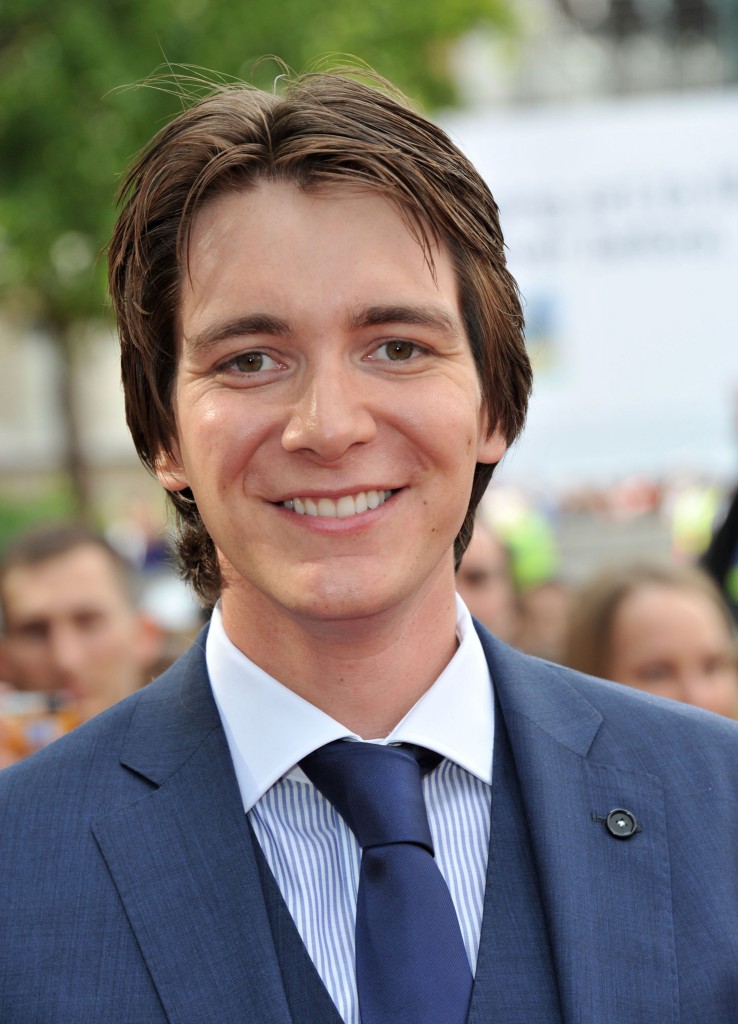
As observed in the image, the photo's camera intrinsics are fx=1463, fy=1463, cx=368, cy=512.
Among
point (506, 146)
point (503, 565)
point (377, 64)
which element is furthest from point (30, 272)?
point (503, 565)

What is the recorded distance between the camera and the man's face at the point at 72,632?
481cm

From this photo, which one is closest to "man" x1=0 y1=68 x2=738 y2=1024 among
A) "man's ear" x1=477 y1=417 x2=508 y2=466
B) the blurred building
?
"man's ear" x1=477 y1=417 x2=508 y2=466

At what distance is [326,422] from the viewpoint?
198cm

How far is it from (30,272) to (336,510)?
12267mm

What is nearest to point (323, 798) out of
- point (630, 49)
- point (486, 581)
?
point (486, 581)

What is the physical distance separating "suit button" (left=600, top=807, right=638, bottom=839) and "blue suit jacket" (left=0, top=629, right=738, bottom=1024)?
0.03 ft

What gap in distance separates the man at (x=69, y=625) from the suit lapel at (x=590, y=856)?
2715 mm

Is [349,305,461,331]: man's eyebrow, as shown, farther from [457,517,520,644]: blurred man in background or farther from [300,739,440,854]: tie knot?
[457,517,520,644]: blurred man in background

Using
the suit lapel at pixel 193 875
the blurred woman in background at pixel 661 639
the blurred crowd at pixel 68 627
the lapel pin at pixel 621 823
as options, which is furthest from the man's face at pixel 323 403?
the blurred crowd at pixel 68 627

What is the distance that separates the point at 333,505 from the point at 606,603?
7.74ft

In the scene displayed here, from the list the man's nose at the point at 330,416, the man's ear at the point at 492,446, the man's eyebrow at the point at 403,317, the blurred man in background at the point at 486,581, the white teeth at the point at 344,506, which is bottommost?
the blurred man in background at the point at 486,581

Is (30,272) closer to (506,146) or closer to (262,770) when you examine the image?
(506,146)

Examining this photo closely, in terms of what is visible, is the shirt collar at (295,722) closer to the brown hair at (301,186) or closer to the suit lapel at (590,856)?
the suit lapel at (590,856)

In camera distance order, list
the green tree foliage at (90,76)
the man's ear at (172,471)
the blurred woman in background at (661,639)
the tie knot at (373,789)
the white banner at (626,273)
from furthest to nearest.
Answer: the green tree foliage at (90,76) < the white banner at (626,273) < the blurred woman in background at (661,639) < the man's ear at (172,471) < the tie knot at (373,789)
